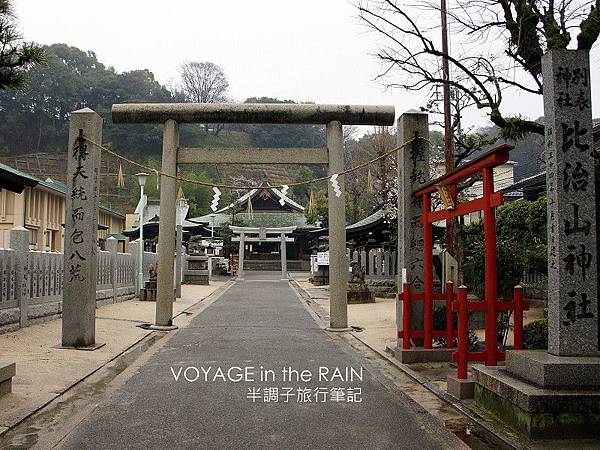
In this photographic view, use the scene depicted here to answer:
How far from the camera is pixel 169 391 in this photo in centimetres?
726

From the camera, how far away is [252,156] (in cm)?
1371

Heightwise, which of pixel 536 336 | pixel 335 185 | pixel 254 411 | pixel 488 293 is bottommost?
pixel 254 411

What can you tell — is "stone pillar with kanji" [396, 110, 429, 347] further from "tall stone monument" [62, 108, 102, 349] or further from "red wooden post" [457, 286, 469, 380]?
"tall stone monument" [62, 108, 102, 349]

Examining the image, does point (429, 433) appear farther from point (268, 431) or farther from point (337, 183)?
point (337, 183)

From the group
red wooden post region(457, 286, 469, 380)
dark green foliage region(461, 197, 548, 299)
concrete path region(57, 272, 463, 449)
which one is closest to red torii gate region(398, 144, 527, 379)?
red wooden post region(457, 286, 469, 380)

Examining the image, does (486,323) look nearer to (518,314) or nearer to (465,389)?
(518,314)

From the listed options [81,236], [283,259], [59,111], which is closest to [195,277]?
[283,259]

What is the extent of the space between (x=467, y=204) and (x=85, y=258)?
6638 mm

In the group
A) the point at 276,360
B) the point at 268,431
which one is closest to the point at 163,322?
the point at 276,360

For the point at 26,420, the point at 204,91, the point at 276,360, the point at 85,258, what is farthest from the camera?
the point at 204,91

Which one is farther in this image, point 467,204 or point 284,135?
point 284,135

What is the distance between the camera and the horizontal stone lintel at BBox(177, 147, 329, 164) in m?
13.6

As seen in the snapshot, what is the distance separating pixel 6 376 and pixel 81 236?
4.19 meters

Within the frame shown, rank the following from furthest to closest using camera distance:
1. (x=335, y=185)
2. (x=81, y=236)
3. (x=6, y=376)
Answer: (x=335, y=185)
(x=81, y=236)
(x=6, y=376)
